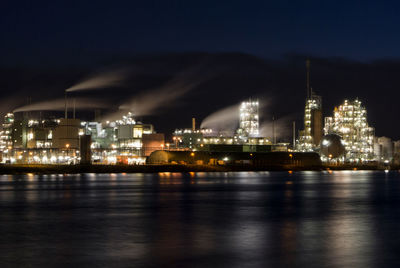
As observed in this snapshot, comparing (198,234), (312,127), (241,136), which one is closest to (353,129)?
(312,127)

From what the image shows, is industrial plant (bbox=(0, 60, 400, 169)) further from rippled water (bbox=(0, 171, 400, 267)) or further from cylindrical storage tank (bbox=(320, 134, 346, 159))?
rippled water (bbox=(0, 171, 400, 267))

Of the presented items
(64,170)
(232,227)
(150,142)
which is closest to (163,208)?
(232,227)

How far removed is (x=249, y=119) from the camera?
552 feet

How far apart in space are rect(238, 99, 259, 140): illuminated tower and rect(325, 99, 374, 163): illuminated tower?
77.7 feet

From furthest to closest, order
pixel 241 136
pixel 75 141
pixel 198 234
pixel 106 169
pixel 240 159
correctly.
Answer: pixel 241 136 → pixel 75 141 → pixel 240 159 → pixel 106 169 → pixel 198 234

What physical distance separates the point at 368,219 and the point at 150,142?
119562mm

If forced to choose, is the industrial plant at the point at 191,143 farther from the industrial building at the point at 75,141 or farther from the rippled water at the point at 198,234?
the rippled water at the point at 198,234

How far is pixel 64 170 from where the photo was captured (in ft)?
390

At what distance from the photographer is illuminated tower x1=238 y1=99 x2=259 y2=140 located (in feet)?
547

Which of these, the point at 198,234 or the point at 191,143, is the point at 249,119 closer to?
the point at 191,143

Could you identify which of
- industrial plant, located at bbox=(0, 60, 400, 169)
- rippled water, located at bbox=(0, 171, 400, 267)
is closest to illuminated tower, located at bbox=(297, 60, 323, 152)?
industrial plant, located at bbox=(0, 60, 400, 169)

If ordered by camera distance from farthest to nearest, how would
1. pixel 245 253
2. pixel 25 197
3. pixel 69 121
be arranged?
pixel 69 121
pixel 25 197
pixel 245 253

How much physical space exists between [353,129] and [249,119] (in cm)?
2969

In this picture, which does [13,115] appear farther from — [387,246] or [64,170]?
[387,246]
